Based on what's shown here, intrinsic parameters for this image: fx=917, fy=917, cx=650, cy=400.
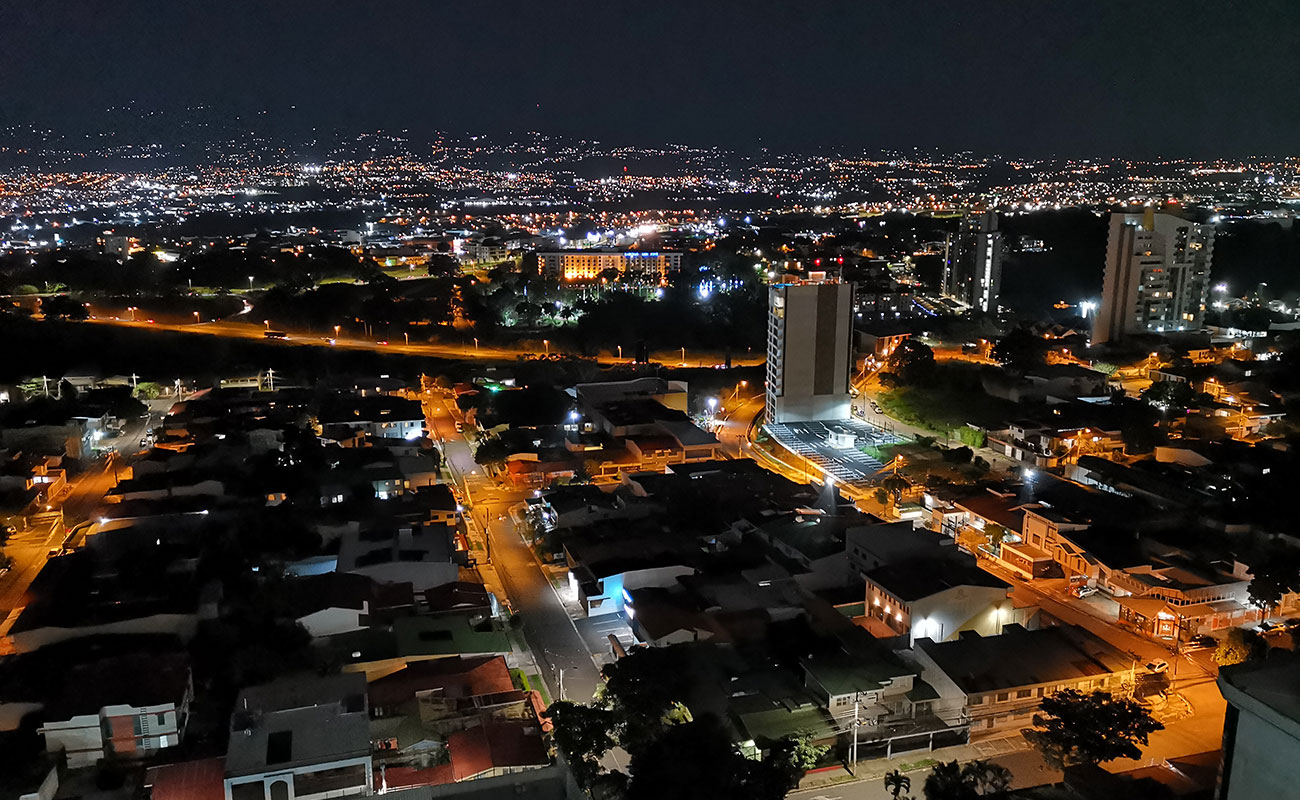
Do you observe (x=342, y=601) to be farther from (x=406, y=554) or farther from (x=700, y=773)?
(x=700, y=773)

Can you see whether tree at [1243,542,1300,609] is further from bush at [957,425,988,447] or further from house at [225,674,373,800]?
house at [225,674,373,800]

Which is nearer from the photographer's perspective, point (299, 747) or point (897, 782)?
point (897, 782)

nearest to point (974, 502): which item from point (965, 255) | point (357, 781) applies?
point (357, 781)

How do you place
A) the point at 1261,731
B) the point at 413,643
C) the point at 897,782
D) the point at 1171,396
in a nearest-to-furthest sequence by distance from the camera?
the point at 1261,731 < the point at 897,782 < the point at 413,643 < the point at 1171,396

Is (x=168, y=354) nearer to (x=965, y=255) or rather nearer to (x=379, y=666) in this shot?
(x=379, y=666)

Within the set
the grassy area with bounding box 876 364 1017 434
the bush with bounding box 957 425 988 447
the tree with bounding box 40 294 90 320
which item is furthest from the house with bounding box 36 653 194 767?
the tree with bounding box 40 294 90 320

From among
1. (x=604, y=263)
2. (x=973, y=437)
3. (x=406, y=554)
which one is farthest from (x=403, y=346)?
(x=406, y=554)

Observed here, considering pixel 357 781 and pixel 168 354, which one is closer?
pixel 357 781
